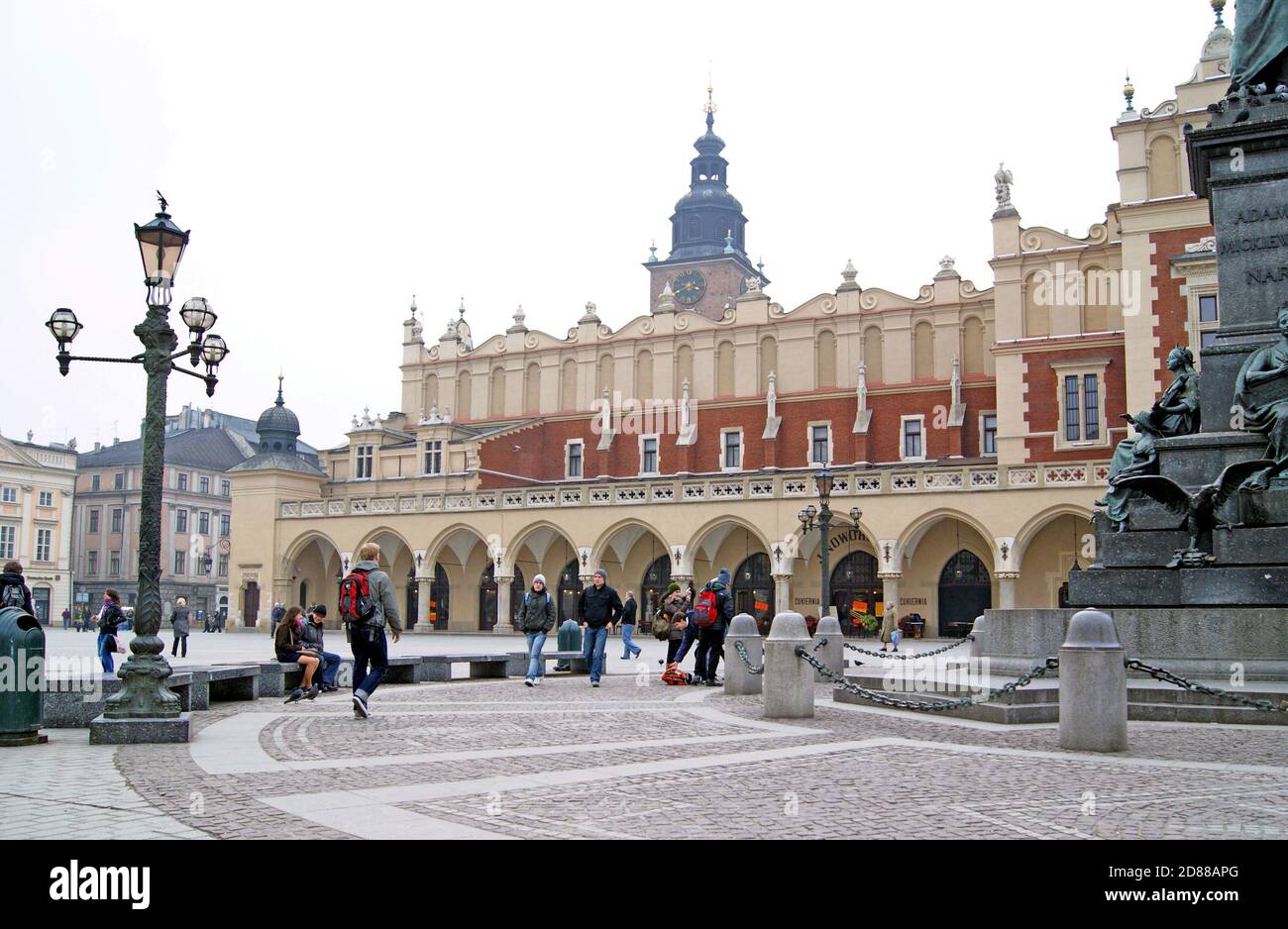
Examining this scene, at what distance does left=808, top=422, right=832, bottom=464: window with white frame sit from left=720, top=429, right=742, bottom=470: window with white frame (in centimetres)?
310

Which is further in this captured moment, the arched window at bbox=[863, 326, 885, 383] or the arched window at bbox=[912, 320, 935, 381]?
the arched window at bbox=[863, 326, 885, 383]

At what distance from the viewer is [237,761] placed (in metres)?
7.38

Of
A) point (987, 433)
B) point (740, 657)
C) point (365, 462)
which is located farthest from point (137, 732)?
point (365, 462)

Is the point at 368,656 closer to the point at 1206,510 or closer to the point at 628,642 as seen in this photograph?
the point at 1206,510

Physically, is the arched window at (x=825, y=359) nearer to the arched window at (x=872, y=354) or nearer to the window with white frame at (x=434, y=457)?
the arched window at (x=872, y=354)

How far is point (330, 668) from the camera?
14258mm

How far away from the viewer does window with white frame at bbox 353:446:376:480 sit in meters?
52.5

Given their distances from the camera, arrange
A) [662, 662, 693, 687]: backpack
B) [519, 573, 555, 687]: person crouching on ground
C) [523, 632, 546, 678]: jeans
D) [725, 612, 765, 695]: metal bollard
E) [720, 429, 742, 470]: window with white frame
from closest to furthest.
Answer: [725, 612, 765, 695]: metal bollard < [519, 573, 555, 687]: person crouching on ground < [523, 632, 546, 678]: jeans < [662, 662, 693, 687]: backpack < [720, 429, 742, 470]: window with white frame

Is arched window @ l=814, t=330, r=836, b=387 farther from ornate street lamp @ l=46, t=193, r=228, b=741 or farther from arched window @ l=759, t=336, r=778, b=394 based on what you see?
ornate street lamp @ l=46, t=193, r=228, b=741

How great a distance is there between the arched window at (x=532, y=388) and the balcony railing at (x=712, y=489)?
801cm

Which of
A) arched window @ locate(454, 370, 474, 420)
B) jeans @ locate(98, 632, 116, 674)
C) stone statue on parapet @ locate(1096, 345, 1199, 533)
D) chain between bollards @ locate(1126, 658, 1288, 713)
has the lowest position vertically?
jeans @ locate(98, 632, 116, 674)

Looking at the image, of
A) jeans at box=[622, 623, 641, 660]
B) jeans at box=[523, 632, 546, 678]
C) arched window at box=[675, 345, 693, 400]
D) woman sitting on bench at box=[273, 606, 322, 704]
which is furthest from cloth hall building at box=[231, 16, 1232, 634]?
woman sitting on bench at box=[273, 606, 322, 704]

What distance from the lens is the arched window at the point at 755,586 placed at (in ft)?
140
